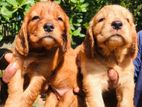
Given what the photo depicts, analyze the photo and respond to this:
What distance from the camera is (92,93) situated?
12.4 ft

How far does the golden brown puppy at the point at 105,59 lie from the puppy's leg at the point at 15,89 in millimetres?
466

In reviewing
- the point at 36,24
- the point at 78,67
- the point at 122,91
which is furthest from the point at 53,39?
the point at 122,91

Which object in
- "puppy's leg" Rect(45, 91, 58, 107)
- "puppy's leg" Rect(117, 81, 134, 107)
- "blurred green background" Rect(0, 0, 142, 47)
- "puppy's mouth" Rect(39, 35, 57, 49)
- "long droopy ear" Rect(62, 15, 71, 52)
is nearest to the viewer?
"puppy's mouth" Rect(39, 35, 57, 49)

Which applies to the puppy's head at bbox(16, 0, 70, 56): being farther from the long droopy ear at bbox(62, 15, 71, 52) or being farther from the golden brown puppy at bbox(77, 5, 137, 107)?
the golden brown puppy at bbox(77, 5, 137, 107)

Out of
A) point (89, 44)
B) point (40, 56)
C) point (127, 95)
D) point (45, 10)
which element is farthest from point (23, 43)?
point (127, 95)

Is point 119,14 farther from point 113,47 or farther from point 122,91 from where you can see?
point 122,91

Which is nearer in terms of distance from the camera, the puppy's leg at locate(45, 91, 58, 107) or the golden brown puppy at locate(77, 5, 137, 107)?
the golden brown puppy at locate(77, 5, 137, 107)

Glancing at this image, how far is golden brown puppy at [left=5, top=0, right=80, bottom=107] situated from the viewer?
3.61 m

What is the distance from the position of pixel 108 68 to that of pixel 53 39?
0.53 metres

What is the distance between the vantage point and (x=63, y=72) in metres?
3.84

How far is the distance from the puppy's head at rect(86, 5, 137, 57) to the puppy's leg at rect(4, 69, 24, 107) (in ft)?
1.86

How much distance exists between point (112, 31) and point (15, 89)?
31.6 inches

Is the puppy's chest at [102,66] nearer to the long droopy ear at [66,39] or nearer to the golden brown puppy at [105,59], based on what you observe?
the golden brown puppy at [105,59]

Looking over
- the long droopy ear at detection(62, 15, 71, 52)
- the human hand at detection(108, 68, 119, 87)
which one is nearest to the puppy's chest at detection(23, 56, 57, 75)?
the long droopy ear at detection(62, 15, 71, 52)
